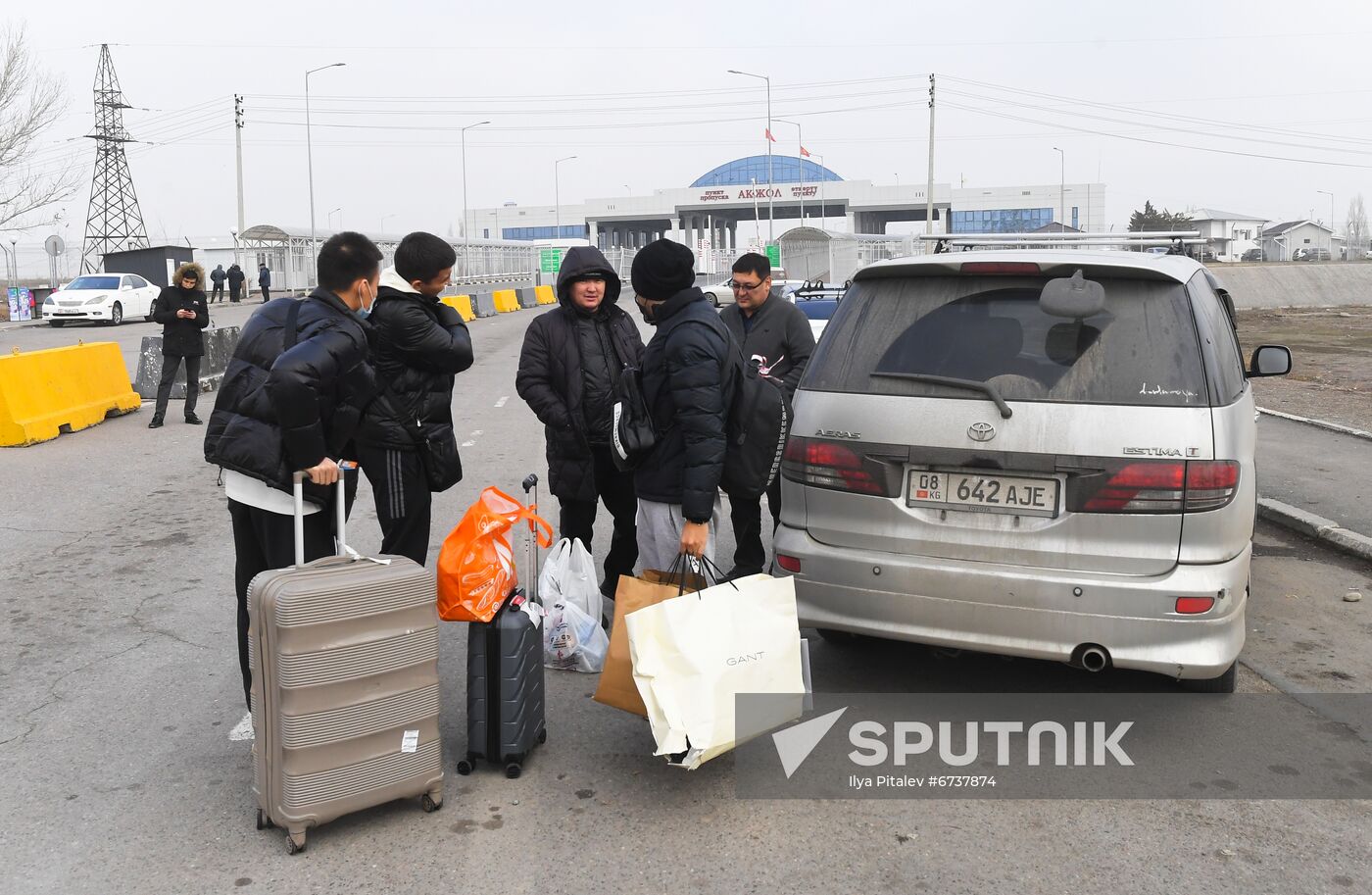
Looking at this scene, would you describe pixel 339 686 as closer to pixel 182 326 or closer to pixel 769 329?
pixel 769 329

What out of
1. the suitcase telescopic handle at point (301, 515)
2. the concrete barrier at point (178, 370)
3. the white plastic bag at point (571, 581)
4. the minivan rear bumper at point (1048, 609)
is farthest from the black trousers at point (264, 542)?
the concrete barrier at point (178, 370)

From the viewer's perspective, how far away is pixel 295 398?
3.81 m

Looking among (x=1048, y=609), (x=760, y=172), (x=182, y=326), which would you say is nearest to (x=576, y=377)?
(x=1048, y=609)

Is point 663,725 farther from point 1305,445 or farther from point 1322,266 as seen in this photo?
point 1322,266

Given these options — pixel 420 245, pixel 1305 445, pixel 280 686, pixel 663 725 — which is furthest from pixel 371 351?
pixel 1305 445

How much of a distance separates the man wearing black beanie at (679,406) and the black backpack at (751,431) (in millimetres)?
64

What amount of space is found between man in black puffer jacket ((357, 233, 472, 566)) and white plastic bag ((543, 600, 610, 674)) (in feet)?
2.88

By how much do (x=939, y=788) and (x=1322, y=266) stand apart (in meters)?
57.1

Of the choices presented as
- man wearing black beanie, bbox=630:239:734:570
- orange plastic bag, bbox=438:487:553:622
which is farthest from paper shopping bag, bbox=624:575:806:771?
orange plastic bag, bbox=438:487:553:622

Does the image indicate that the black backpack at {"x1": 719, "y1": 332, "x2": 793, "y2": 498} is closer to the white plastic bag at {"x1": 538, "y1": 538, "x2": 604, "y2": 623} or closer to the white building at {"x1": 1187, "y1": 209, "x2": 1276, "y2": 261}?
the white plastic bag at {"x1": 538, "y1": 538, "x2": 604, "y2": 623}

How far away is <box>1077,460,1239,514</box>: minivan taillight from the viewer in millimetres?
4105

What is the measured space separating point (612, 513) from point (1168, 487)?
9.50 feet

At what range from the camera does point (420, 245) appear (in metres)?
4.52

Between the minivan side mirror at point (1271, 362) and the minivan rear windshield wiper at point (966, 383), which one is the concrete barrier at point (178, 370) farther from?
the minivan side mirror at point (1271, 362)
